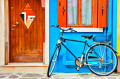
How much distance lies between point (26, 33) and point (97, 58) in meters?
2.57

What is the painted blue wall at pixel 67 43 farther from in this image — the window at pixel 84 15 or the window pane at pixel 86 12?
the window pane at pixel 86 12

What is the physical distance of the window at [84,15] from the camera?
16.6 feet

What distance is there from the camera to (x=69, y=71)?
5.21 metres

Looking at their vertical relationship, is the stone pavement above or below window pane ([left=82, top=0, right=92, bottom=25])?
below

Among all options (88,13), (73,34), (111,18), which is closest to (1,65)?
(73,34)

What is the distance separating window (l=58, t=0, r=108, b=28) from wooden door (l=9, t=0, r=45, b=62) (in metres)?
1.10

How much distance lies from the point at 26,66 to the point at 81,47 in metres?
1.75

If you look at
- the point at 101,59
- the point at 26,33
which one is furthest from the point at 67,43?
the point at 26,33

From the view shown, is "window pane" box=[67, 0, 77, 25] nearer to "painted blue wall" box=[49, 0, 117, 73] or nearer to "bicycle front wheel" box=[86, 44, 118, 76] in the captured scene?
"painted blue wall" box=[49, 0, 117, 73]

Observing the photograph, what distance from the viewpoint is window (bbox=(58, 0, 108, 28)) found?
16.6ft

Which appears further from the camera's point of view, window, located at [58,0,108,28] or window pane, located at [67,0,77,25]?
window pane, located at [67,0,77,25]

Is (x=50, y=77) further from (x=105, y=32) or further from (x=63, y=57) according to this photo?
(x=105, y=32)

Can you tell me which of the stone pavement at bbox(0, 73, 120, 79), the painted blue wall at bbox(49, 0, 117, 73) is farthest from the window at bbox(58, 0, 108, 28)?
the stone pavement at bbox(0, 73, 120, 79)

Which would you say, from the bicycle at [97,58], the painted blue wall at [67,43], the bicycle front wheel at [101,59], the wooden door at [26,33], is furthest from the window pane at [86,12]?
the wooden door at [26,33]
